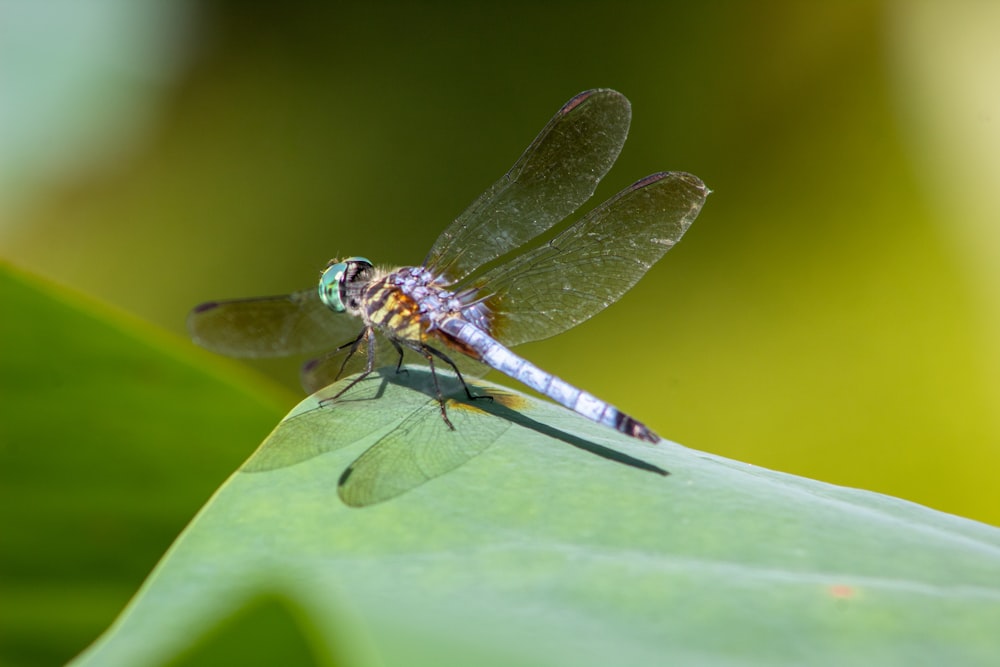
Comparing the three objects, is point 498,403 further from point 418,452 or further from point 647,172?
point 647,172

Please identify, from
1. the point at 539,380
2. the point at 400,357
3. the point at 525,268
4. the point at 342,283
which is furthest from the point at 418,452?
the point at 342,283

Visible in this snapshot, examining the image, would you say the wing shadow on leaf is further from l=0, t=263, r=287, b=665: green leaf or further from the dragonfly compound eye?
the dragonfly compound eye

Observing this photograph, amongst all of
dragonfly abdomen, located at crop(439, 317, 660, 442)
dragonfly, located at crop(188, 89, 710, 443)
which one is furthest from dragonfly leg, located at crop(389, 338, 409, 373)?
dragonfly abdomen, located at crop(439, 317, 660, 442)

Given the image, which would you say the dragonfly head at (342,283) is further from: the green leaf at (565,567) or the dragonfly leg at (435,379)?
the green leaf at (565,567)

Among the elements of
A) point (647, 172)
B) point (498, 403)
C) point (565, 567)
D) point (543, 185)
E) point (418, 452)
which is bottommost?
point (565, 567)

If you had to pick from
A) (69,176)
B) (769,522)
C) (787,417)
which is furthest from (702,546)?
(69,176)

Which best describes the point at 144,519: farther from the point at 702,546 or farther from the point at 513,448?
the point at 702,546

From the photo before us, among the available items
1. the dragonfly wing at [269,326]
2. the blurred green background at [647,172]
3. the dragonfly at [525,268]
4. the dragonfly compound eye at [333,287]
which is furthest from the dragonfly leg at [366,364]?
the blurred green background at [647,172]
